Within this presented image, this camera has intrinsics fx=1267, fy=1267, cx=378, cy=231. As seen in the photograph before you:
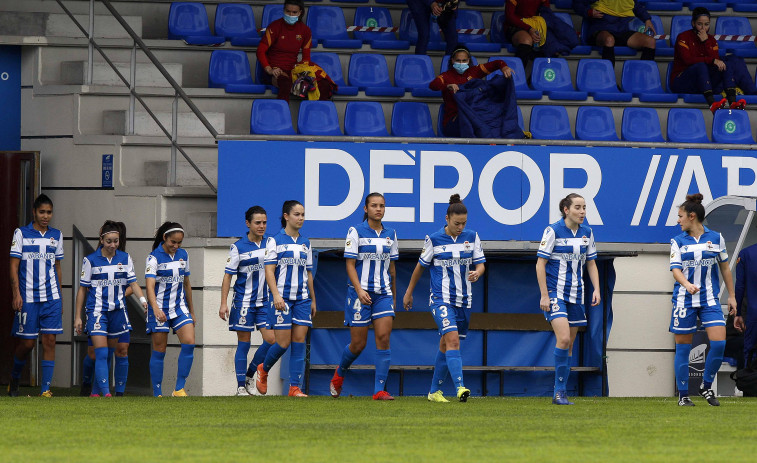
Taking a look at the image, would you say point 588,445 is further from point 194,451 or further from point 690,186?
point 690,186

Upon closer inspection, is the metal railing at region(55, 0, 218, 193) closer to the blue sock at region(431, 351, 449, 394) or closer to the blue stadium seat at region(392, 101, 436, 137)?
the blue stadium seat at region(392, 101, 436, 137)

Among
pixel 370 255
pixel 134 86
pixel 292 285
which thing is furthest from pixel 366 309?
pixel 134 86

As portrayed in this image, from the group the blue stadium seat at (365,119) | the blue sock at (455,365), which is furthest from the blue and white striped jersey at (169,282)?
the blue stadium seat at (365,119)

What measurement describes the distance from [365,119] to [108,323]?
4.10 m

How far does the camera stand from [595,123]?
1532 cm

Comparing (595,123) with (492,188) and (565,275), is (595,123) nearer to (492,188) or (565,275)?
(492,188)

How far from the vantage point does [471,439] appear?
7.56m

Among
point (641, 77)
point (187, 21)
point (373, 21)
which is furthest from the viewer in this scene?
point (373, 21)

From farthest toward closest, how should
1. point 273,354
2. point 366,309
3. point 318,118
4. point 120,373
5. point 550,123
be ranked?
1. point 550,123
2. point 318,118
3. point 120,373
4. point 273,354
5. point 366,309

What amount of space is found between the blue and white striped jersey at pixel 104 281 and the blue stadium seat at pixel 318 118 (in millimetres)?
3075

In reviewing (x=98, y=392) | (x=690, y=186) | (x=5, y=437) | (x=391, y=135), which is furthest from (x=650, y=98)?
(x=5, y=437)

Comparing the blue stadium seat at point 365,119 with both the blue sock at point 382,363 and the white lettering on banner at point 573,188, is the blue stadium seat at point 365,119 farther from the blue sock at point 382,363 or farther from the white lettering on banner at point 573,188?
the blue sock at point 382,363

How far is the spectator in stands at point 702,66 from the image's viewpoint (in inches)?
639

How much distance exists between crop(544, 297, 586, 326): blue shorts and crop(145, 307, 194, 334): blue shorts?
3.59m
